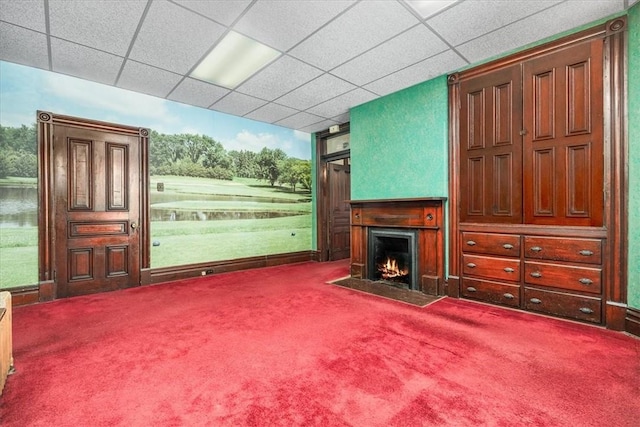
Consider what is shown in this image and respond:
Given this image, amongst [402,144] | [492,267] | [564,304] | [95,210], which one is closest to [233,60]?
[402,144]

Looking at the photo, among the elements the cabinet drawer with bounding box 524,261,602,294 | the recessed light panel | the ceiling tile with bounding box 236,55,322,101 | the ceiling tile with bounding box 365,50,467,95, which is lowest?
the cabinet drawer with bounding box 524,261,602,294

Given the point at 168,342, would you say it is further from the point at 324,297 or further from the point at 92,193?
the point at 92,193

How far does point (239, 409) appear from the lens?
1.56 meters

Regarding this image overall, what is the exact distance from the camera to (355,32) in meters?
2.82

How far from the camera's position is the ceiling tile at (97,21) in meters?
2.46

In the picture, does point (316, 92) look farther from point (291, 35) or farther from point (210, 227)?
point (210, 227)

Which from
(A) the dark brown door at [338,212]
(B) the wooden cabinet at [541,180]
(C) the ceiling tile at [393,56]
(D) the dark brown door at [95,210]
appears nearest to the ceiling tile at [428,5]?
(C) the ceiling tile at [393,56]

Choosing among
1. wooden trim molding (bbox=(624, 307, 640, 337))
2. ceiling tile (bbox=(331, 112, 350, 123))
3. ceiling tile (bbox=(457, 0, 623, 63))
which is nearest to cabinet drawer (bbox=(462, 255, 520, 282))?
wooden trim molding (bbox=(624, 307, 640, 337))

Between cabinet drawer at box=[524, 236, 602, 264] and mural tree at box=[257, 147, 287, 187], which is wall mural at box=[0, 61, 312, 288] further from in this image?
cabinet drawer at box=[524, 236, 602, 264]

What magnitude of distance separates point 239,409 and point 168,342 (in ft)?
3.85

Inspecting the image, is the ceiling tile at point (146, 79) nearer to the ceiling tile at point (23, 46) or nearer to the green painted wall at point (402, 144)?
the ceiling tile at point (23, 46)

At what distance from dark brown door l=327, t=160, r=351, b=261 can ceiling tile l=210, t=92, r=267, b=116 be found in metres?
2.14

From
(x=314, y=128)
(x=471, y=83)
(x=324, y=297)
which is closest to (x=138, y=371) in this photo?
(x=324, y=297)

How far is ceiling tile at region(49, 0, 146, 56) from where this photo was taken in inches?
96.8
